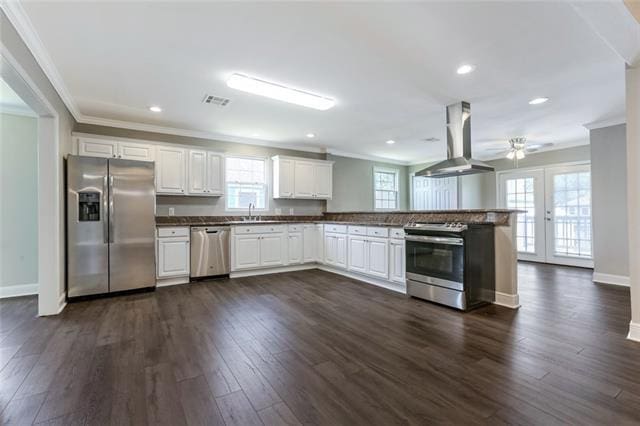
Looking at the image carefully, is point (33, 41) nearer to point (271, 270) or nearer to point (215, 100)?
point (215, 100)

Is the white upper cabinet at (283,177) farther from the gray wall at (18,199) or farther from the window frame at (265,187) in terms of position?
the gray wall at (18,199)

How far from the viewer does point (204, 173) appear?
5.06 meters

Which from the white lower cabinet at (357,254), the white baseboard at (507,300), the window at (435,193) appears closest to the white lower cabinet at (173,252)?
the white lower cabinet at (357,254)

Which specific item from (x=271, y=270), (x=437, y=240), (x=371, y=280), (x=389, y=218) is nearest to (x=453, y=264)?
(x=437, y=240)

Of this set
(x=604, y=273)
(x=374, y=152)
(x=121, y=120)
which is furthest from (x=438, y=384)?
(x=374, y=152)

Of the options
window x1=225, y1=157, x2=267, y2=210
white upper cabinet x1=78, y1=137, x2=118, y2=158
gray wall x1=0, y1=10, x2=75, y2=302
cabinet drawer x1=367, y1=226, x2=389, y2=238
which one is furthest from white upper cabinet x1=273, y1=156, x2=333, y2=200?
gray wall x1=0, y1=10, x2=75, y2=302

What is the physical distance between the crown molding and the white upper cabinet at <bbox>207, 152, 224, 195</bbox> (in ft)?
6.63

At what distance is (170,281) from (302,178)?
3.07 meters

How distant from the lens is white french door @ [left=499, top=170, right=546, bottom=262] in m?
6.47

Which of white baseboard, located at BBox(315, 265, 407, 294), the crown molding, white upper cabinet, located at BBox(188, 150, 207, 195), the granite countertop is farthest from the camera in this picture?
white upper cabinet, located at BBox(188, 150, 207, 195)

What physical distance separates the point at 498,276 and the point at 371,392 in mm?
2521

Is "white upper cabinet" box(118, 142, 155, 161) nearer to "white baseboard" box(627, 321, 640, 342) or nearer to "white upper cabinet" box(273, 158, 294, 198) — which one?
"white upper cabinet" box(273, 158, 294, 198)

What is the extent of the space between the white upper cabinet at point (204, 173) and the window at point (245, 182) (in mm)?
363

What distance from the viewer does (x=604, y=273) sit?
4.61 m
